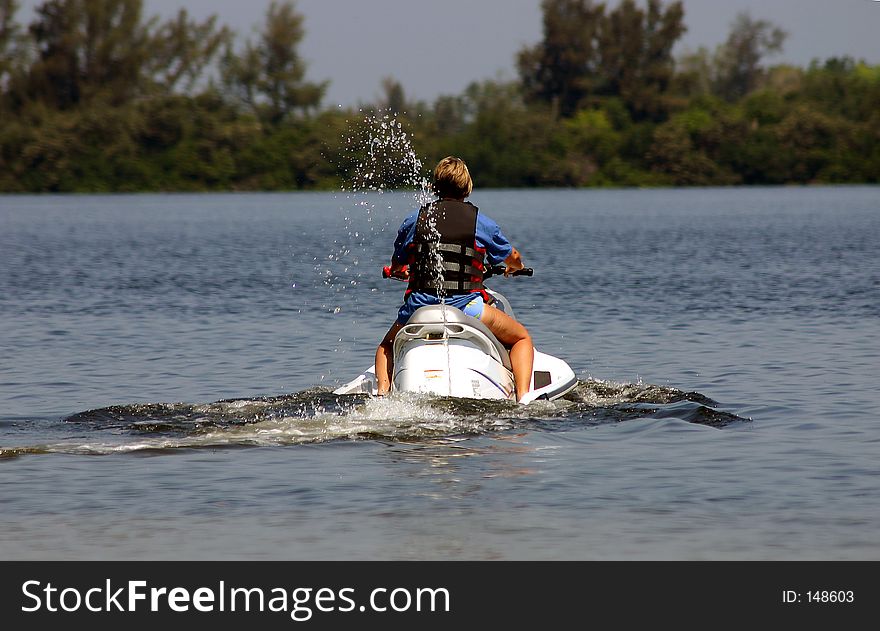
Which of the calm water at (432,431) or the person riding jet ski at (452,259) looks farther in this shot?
the person riding jet ski at (452,259)

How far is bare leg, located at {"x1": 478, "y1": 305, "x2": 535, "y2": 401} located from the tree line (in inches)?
2799

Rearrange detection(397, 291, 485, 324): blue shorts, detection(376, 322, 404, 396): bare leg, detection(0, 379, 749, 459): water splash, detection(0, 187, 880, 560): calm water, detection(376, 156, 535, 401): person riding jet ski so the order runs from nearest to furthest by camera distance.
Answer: detection(0, 187, 880, 560): calm water, detection(0, 379, 749, 459): water splash, detection(376, 156, 535, 401): person riding jet ski, detection(397, 291, 485, 324): blue shorts, detection(376, 322, 404, 396): bare leg

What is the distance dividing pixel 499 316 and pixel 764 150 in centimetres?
8985

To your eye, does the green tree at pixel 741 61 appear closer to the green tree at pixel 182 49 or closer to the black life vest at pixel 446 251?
the green tree at pixel 182 49

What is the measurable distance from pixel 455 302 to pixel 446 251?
16.2 inches

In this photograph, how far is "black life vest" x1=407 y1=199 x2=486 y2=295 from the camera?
10.4 meters

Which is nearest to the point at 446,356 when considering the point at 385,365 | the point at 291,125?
the point at 385,365

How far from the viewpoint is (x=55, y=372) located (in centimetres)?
1467

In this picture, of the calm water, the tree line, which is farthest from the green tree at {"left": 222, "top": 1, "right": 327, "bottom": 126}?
the calm water

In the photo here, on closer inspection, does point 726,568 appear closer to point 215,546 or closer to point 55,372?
point 215,546

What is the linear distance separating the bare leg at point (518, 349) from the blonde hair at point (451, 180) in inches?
39.3

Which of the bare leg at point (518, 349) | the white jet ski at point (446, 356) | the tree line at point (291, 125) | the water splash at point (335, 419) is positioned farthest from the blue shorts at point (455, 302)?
the tree line at point (291, 125)

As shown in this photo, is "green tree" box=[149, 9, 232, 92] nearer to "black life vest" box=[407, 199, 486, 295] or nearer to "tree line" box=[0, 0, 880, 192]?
"tree line" box=[0, 0, 880, 192]

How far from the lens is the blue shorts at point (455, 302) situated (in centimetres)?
1065
